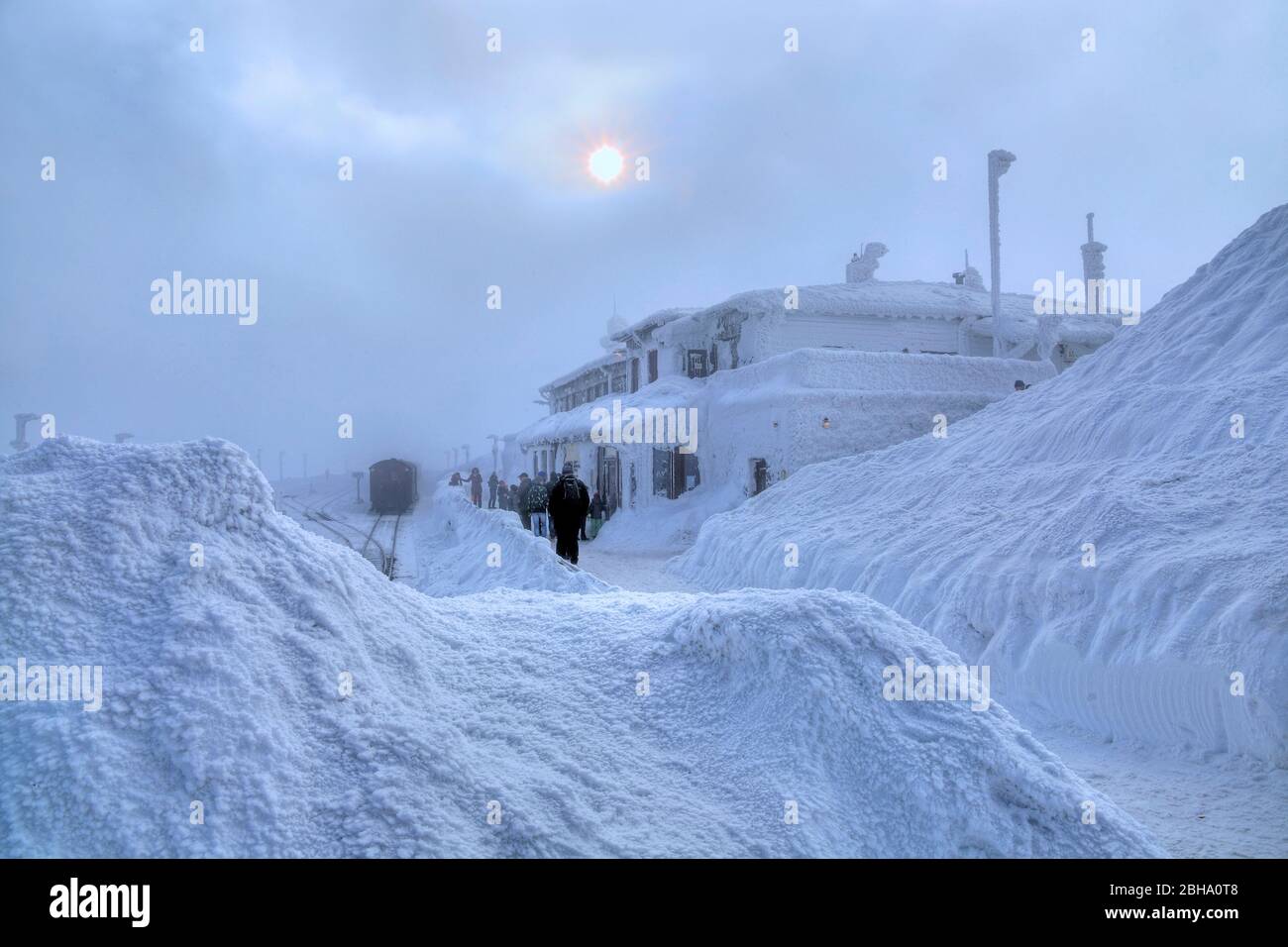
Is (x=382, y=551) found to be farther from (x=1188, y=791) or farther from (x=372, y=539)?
(x=1188, y=791)

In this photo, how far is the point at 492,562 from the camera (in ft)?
42.8

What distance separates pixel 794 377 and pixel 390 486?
26.8 meters

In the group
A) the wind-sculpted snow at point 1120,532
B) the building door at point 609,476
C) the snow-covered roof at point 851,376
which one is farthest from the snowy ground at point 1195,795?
the building door at point 609,476

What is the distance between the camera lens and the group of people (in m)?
12.7

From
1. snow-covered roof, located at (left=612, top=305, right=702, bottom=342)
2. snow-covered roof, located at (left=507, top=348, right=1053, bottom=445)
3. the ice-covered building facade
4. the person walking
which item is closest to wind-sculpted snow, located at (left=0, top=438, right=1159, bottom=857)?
the person walking

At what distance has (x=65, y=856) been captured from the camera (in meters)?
2.58

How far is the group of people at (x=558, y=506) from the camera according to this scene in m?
12.7

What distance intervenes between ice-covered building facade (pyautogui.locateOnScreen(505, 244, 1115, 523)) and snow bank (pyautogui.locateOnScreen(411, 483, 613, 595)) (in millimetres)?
5979

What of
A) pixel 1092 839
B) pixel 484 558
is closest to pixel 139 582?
pixel 1092 839

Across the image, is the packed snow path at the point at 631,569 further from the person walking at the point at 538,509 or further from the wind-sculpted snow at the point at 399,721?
the wind-sculpted snow at the point at 399,721

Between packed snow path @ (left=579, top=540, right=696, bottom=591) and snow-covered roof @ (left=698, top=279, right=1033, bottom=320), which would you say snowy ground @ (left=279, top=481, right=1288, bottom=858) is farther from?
snow-covered roof @ (left=698, top=279, right=1033, bottom=320)

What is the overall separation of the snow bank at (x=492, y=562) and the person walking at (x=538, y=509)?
50 cm
